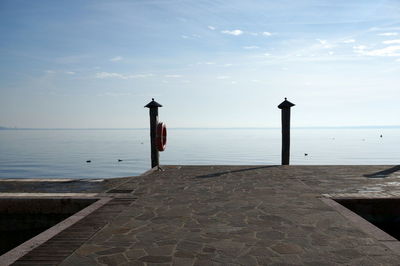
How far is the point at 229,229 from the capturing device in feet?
15.7

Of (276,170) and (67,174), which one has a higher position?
(276,170)

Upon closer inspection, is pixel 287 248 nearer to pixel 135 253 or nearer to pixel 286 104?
pixel 135 253

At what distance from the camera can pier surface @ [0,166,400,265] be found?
3.78 meters

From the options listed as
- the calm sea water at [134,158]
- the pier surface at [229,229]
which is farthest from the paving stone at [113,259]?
the calm sea water at [134,158]

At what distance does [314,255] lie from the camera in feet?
12.6

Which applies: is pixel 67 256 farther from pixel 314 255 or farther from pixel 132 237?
pixel 314 255

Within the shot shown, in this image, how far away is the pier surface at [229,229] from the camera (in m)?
3.78

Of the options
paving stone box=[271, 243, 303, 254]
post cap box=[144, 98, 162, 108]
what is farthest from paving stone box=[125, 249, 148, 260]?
post cap box=[144, 98, 162, 108]

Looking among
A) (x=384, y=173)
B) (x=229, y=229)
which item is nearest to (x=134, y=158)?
(x=384, y=173)

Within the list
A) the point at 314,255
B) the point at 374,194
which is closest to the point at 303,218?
the point at 314,255

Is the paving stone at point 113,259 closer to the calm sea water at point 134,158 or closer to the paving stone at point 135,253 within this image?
the paving stone at point 135,253

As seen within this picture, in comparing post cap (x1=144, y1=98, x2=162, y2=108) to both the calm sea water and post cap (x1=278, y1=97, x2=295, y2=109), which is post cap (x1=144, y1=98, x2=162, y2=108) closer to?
post cap (x1=278, y1=97, x2=295, y2=109)

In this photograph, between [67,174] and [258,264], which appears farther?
[67,174]

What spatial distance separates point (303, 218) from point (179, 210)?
2125 mm
